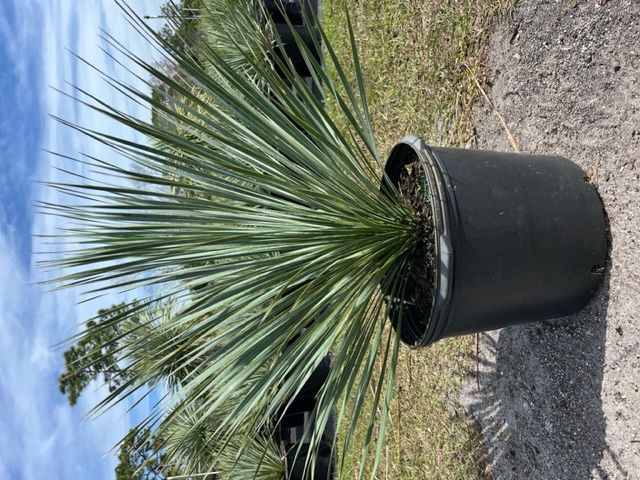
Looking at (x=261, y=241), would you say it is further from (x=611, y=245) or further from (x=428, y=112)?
(x=428, y=112)

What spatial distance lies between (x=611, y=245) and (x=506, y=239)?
30 cm

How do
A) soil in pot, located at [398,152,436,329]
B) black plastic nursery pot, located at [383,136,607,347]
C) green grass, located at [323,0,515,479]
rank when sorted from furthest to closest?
1. green grass, located at [323,0,515,479]
2. soil in pot, located at [398,152,436,329]
3. black plastic nursery pot, located at [383,136,607,347]

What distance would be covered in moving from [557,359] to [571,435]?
0.20 metres


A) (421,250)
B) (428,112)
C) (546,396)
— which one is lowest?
(546,396)

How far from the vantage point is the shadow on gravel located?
1.31m

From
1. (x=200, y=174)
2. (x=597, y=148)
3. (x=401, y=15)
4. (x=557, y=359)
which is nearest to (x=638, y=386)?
(x=557, y=359)

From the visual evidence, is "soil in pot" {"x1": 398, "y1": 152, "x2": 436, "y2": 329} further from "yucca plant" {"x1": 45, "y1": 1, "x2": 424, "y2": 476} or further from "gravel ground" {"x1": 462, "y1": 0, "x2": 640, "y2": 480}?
"gravel ground" {"x1": 462, "y1": 0, "x2": 640, "y2": 480}

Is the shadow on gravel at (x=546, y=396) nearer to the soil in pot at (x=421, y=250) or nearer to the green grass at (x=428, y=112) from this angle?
the green grass at (x=428, y=112)

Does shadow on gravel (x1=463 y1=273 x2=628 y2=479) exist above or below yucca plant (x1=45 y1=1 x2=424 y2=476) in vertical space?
below

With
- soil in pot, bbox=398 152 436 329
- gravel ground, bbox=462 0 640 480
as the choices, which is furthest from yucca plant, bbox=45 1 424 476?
gravel ground, bbox=462 0 640 480

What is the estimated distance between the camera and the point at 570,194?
123 cm

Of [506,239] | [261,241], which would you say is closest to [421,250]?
[506,239]

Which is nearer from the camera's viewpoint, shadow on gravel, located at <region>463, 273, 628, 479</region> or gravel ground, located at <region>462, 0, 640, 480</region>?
gravel ground, located at <region>462, 0, 640, 480</region>

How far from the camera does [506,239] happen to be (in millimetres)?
1144
